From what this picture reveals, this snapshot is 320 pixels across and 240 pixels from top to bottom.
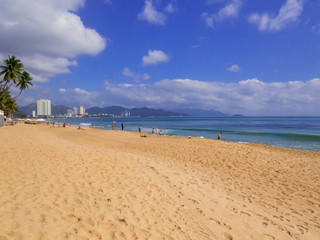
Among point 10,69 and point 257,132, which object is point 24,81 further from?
point 257,132

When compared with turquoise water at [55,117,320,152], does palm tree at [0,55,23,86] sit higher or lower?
higher

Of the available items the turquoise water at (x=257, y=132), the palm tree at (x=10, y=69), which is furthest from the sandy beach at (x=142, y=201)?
the palm tree at (x=10, y=69)

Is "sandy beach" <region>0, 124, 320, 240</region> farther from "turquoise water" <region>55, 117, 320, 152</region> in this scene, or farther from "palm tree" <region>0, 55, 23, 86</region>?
"palm tree" <region>0, 55, 23, 86</region>

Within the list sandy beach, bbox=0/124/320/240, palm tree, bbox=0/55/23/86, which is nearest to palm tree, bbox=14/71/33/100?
palm tree, bbox=0/55/23/86

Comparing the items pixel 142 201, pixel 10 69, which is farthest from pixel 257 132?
pixel 10 69

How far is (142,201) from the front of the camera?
15.5ft

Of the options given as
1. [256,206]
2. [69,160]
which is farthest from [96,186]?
[256,206]

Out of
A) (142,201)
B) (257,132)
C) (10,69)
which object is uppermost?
(10,69)

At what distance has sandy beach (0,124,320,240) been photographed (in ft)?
11.4

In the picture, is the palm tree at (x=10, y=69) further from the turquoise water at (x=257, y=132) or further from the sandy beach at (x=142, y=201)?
the sandy beach at (x=142, y=201)

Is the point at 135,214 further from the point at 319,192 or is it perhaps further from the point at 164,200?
the point at 319,192

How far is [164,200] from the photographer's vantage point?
496 centimetres

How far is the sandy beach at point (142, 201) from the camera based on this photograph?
346 cm

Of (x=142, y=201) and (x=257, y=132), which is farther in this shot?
(x=257, y=132)
